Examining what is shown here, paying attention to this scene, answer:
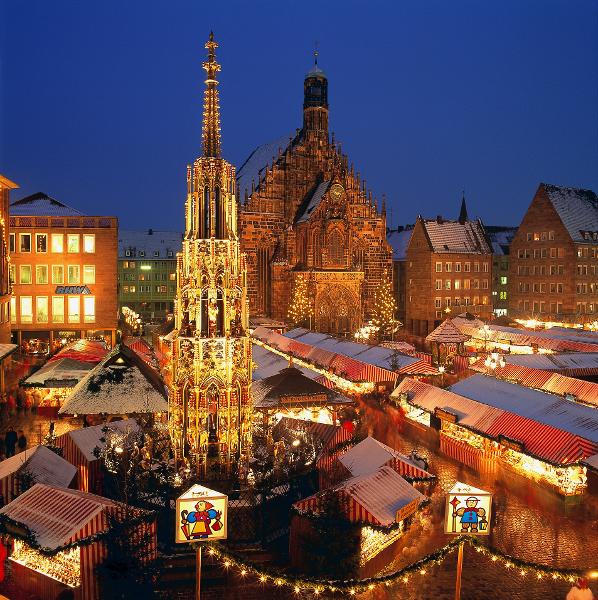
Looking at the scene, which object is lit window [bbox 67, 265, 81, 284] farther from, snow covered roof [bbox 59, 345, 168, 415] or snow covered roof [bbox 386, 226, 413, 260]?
snow covered roof [bbox 386, 226, 413, 260]

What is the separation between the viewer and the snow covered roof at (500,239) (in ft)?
255

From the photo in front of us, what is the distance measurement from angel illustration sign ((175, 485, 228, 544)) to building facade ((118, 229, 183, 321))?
75889 millimetres

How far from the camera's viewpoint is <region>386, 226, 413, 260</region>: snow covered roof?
74375 mm

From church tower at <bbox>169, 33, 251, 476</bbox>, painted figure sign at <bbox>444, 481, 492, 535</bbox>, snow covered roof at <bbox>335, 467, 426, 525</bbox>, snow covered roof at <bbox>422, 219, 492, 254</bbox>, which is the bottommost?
snow covered roof at <bbox>335, 467, 426, 525</bbox>

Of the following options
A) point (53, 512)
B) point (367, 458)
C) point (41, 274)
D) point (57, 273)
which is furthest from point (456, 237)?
point (53, 512)

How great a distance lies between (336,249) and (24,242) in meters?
26.3

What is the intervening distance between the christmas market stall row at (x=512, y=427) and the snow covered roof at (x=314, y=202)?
110ft

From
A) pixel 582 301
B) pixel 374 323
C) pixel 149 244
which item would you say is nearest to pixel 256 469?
pixel 374 323

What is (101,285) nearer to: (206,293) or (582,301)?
(206,293)

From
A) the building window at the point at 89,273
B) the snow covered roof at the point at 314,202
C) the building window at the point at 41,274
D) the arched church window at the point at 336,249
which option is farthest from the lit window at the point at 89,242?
the arched church window at the point at 336,249

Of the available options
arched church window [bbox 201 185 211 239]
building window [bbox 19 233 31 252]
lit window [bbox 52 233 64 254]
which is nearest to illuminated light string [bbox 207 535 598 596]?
arched church window [bbox 201 185 211 239]

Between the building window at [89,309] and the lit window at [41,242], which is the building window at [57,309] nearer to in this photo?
the building window at [89,309]

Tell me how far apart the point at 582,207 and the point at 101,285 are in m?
49.5

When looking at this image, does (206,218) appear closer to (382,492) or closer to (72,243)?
(382,492)
